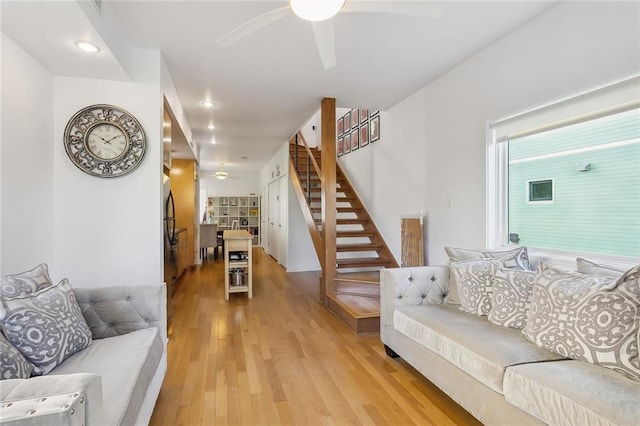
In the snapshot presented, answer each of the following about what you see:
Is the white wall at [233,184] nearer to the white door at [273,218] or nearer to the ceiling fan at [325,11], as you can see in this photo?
the white door at [273,218]

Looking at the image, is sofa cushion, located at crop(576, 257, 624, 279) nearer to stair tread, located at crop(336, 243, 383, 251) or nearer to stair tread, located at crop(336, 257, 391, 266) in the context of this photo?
stair tread, located at crop(336, 257, 391, 266)

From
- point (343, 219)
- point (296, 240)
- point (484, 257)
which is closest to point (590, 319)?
point (484, 257)

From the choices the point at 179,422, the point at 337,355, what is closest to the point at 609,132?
the point at 337,355

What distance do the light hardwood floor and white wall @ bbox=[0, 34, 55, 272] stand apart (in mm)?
1319

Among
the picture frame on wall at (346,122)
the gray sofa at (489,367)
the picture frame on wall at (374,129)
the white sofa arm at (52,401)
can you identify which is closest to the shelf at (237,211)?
the picture frame on wall at (346,122)

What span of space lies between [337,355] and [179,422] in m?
1.26

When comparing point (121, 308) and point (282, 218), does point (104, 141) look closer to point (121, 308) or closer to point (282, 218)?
point (121, 308)

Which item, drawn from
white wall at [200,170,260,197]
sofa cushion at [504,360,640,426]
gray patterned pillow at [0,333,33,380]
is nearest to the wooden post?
sofa cushion at [504,360,640,426]

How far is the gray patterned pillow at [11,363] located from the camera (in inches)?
46.9

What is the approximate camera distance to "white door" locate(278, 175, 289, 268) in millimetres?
6694

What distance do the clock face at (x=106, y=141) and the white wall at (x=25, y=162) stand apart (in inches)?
11.1

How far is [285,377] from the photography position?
230 centimetres

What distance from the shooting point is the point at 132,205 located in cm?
273

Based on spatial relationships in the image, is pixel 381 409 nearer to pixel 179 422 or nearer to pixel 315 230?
pixel 179 422
